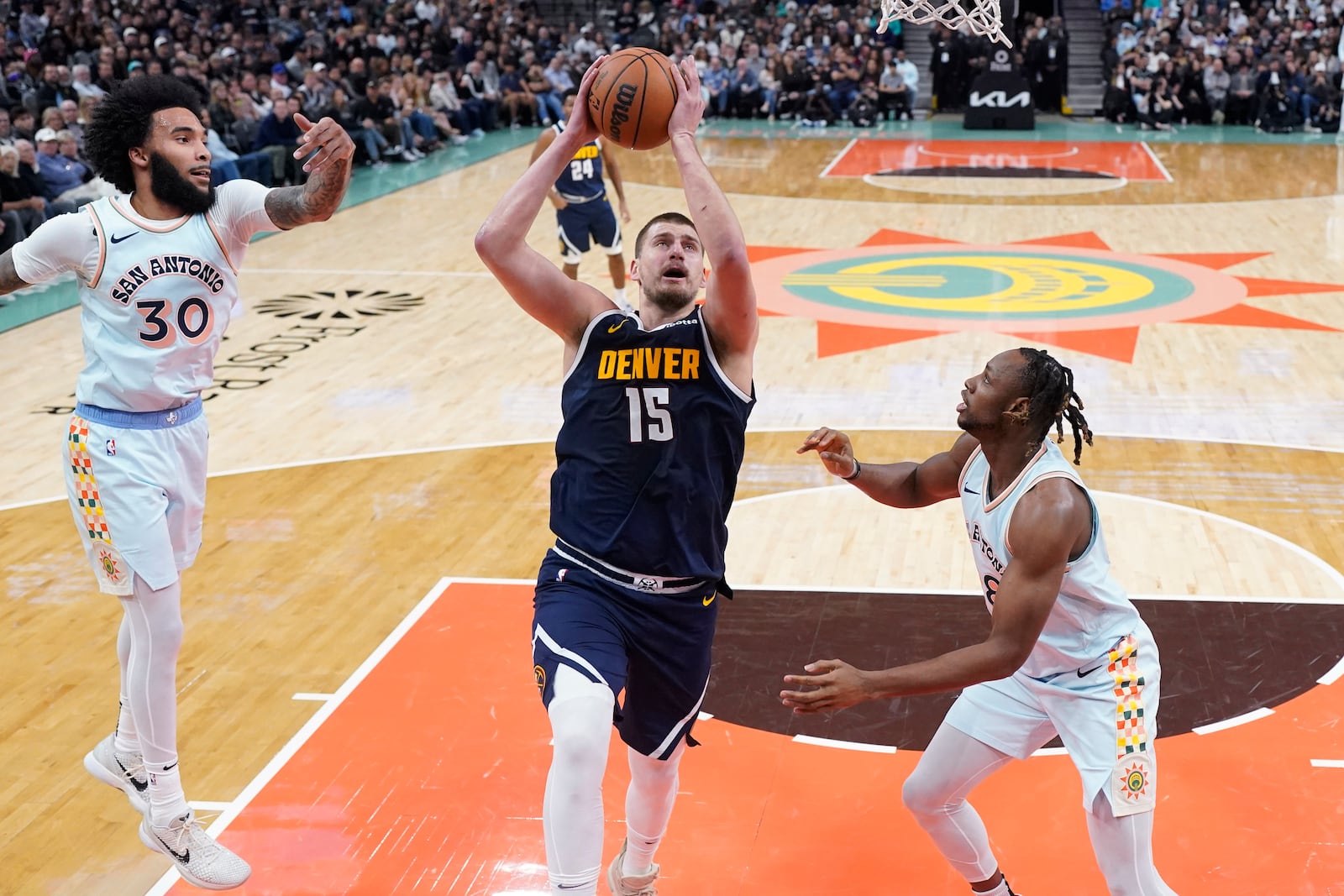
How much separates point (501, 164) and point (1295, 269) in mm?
12411

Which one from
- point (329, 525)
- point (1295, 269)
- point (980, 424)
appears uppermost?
point (980, 424)

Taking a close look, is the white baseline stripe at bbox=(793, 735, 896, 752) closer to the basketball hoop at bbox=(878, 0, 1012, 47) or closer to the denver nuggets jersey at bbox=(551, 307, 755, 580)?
the denver nuggets jersey at bbox=(551, 307, 755, 580)

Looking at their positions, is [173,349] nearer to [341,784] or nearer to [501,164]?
[341,784]

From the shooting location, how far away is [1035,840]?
494 cm

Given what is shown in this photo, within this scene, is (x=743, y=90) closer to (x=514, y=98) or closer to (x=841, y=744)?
(x=514, y=98)

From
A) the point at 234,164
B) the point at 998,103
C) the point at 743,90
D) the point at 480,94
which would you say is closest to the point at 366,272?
the point at 234,164

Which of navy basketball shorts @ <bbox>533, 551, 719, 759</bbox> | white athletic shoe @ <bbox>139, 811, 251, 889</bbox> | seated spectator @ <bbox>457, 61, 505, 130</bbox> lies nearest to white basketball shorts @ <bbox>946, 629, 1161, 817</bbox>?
navy basketball shorts @ <bbox>533, 551, 719, 759</bbox>

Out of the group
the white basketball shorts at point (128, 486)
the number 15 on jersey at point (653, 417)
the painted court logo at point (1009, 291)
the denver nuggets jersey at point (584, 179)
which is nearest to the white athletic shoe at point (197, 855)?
the white basketball shorts at point (128, 486)

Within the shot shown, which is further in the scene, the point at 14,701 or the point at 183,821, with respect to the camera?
the point at 14,701

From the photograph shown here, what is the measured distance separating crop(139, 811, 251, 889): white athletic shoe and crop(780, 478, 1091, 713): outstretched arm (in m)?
2.09

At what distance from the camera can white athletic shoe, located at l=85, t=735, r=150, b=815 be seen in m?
4.88

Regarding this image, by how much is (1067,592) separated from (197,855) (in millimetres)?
2824

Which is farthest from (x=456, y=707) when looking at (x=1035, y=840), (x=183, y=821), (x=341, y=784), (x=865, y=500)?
(x=865, y=500)

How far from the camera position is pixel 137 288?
4.49 m
